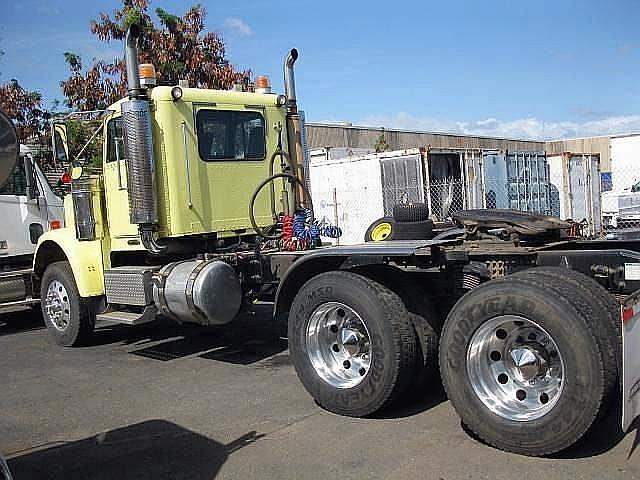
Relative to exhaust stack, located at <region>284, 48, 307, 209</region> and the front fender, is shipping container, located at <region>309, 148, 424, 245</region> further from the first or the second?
the front fender

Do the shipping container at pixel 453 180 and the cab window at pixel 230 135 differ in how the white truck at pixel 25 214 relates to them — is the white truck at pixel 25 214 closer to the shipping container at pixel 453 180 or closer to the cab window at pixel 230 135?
the cab window at pixel 230 135

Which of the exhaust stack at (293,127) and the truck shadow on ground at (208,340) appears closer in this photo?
the truck shadow on ground at (208,340)

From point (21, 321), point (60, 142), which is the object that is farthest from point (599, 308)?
point (21, 321)

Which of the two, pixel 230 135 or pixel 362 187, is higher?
pixel 230 135

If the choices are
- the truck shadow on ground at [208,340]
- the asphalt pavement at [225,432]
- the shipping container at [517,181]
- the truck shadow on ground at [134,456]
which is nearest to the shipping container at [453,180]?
the shipping container at [517,181]

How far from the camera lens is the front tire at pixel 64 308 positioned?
815cm

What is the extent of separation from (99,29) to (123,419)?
10.2 m

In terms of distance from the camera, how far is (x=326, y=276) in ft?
17.4

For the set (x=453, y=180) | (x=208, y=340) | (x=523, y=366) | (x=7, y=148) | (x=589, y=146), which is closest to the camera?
(x=7, y=148)

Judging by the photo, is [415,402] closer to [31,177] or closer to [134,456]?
[134,456]

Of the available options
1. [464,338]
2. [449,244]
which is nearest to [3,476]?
[464,338]

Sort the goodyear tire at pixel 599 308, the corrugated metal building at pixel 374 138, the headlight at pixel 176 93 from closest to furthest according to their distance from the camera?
1. the goodyear tire at pixel 599 308
2. the headlight at pixel 176 93
3. the corrugated metal building at pixel 374 138

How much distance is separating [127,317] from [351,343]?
126 inches

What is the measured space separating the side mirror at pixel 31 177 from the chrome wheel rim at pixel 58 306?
2.43 meters
